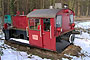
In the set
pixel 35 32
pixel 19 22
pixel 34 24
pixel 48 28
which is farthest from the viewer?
pixel 19 22

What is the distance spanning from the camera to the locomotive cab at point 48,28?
6.16 m

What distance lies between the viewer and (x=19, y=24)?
9.29 metres

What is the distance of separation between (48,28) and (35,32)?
103cm

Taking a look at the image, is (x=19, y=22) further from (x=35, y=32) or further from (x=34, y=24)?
(x=35, y=32)

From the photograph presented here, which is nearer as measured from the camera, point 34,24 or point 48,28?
point 48,28

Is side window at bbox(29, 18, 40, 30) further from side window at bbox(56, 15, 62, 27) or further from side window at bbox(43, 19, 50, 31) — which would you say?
side window at bbox(56, 15, 62, 27)

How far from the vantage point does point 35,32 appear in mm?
7051

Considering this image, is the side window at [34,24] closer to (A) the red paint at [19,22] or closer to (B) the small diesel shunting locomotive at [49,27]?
(B) the small diesel shunting locomotive at [49,27]

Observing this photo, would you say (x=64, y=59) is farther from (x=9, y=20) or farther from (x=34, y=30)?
(x=9, y=20)

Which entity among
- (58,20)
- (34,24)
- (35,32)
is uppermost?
(58,20)

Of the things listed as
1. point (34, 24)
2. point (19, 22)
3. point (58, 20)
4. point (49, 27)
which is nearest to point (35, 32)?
point (34, 24)

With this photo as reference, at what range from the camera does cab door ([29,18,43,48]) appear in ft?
22.4

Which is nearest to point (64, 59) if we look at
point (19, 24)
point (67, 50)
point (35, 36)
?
point (67, 50)

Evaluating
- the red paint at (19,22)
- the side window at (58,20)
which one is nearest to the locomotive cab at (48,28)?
the side window at (58,20)
